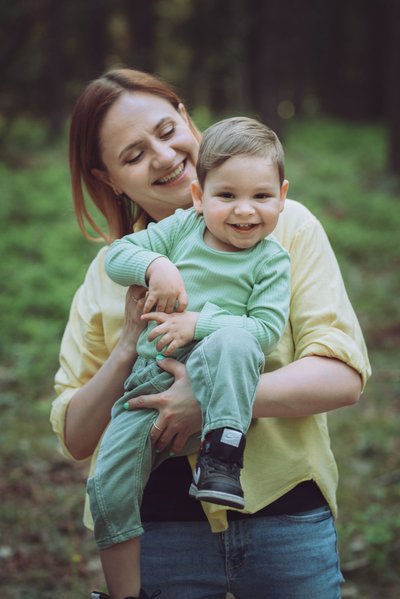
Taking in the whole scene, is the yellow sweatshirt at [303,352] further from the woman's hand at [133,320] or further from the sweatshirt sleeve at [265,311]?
the woman's hand at [133,320]

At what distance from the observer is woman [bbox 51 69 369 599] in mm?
1877

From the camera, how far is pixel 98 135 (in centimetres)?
236

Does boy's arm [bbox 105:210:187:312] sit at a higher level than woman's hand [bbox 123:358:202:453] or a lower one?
higher

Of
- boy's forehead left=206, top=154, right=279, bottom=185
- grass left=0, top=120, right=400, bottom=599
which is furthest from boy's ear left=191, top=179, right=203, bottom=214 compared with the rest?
grass left=0, top=120, right=400, bottom=599

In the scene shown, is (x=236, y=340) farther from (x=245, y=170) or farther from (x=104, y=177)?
(x=104, y=177)

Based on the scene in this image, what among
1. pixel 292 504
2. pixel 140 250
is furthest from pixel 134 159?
pixel 292 504

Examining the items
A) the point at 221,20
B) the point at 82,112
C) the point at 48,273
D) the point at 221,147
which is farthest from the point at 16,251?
the point at 221,20

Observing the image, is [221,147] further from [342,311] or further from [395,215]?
[395,215]

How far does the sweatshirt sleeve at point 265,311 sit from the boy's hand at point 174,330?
0.02m

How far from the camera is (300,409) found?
1856 mm

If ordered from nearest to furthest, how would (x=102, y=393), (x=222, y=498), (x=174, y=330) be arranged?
(x=222, y=498) < (x=174, y=330) < (x=102, y=393)

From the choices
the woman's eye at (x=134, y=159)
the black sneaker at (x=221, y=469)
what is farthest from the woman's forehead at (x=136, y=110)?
the black sneaker at (x=221, y=469)

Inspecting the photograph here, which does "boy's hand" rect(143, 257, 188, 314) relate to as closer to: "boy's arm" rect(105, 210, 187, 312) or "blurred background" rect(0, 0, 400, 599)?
"boy's arm" rect(105, 210, 187, 312)

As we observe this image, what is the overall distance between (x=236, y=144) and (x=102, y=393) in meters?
0.89
